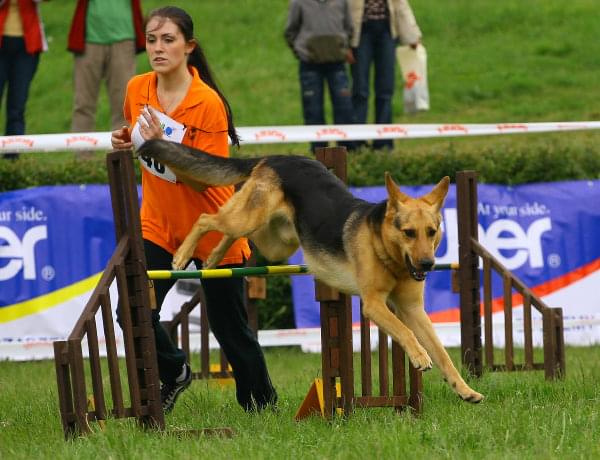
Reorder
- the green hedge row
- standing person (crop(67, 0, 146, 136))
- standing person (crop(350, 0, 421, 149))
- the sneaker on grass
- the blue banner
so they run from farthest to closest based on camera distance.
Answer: standing person (crop(350, 0, 421, 149)) < standing person (crop(67, 0, 146, 136)) < the green hedge row < the blue banner < the sneaker on grass

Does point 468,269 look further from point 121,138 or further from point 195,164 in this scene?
point 121,138

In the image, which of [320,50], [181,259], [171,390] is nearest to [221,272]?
[181,259]

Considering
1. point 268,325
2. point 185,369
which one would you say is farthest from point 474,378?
Answer: point 268,325

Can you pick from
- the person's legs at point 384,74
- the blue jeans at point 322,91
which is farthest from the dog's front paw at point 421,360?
the person's legs at point 384,74

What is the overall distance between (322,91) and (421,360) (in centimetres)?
706

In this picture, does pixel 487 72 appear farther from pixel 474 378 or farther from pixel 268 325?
pixel 474 378

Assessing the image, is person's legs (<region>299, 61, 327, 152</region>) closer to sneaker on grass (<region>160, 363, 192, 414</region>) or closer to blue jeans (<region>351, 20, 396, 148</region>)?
blue jeans (<region>351, 20, 396, 148</region>)

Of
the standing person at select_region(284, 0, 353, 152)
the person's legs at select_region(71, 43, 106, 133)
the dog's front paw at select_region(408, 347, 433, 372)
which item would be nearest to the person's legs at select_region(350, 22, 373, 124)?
the standing person at select_region(284, 0, 353, 152)

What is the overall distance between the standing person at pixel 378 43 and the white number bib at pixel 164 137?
6.08m

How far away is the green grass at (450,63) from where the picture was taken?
18.4 m

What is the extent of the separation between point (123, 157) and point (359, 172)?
4.91 meters

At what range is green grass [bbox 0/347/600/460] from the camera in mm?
5203

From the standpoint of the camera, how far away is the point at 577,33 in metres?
21.2

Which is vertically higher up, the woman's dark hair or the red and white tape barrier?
the woman's dark hair
